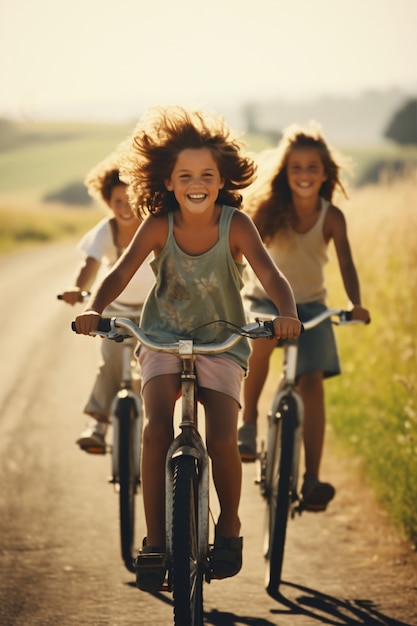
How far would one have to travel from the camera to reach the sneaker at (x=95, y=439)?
634 centimetres

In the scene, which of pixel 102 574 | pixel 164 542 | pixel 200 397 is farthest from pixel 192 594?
pixel 102 574

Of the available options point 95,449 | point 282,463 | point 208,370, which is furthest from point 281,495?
point 95,449

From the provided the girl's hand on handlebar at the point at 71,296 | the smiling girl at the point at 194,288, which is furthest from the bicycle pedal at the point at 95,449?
the smiling girl at the point at 194,288

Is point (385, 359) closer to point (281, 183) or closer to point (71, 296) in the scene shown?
point (281, 183)

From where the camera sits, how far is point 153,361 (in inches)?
172

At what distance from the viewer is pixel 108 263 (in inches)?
251

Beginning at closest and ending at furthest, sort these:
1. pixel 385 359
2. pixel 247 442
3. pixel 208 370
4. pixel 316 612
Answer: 1. pixel 208 370
2. pixel 316 612
3. pixel 247 442
4. pixel 385 359

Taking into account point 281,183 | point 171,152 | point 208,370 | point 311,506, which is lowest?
point 311,506

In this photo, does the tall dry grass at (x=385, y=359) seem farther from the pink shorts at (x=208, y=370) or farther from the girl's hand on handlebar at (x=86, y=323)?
the girl's hand on handlebar at (x=86, y=323)

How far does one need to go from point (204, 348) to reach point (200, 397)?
361 millimetres

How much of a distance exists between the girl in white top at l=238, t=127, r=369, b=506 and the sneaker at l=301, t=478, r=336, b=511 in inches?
3.4

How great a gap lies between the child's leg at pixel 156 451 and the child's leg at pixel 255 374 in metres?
1.74

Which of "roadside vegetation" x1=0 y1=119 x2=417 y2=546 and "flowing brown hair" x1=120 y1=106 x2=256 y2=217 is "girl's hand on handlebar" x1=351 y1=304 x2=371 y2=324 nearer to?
"roadside vegetation" x1=0 y1=119 x2=417 y2=546

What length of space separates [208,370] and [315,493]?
161 cm
